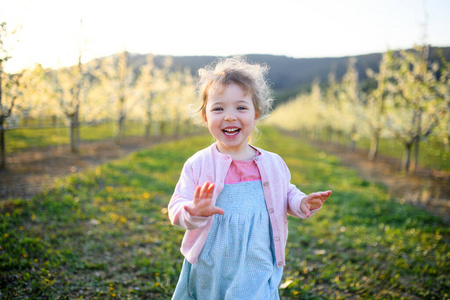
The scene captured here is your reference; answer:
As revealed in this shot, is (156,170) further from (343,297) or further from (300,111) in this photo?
(300,111)

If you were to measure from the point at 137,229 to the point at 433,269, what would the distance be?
462 centimetres

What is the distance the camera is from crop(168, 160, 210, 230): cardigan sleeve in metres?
1.50

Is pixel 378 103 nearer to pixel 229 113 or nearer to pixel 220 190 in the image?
pixel 229 113

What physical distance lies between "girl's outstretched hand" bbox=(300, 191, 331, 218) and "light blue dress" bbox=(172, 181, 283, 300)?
25 centimetres

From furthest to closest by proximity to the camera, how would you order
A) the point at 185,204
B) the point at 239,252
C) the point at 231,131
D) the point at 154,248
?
the point at 154,248 → the point at 231,131 → the point at 239,252 → the point at 185,204

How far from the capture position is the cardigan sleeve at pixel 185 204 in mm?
1504

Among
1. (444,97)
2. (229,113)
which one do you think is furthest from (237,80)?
(444,97)

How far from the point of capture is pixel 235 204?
183 cm

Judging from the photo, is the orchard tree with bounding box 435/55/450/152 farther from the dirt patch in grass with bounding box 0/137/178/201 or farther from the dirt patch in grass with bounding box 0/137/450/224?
the dirt patch in grass with bounding box 0/137/178/201

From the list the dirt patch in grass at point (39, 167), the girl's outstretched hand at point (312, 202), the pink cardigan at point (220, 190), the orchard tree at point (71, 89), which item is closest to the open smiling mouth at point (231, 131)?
the pink cardigan at point (220, 190)

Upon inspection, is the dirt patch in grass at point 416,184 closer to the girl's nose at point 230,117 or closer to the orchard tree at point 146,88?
the girl's nose at point 230,117

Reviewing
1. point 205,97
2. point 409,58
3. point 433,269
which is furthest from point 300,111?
point 205,97

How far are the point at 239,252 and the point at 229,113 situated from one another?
2.94 ft

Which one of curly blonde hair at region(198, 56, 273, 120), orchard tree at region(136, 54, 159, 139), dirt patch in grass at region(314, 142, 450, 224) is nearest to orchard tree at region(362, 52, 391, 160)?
dirt patch in grass at region(314, 142, 450, 224)
